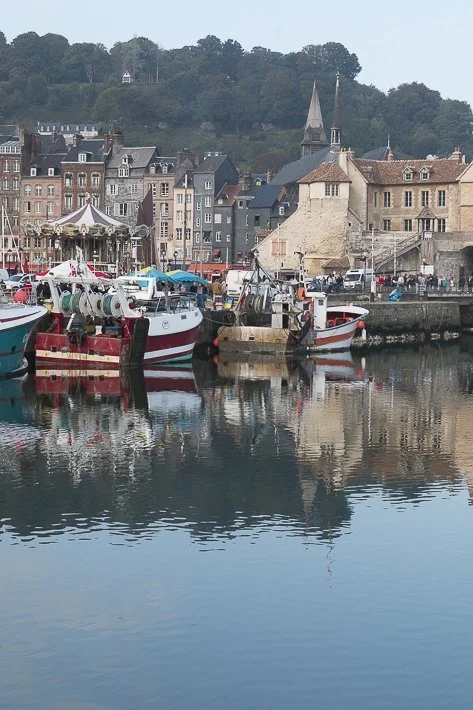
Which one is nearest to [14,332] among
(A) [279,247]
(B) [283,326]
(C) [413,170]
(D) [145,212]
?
(B) [283,326]

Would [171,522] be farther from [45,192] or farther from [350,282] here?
[45,192]

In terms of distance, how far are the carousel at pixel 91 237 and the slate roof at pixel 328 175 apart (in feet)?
76.4

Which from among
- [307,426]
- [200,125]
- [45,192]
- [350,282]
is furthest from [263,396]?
[200,125]

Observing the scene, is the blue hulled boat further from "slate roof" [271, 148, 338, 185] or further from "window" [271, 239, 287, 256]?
"slate roof" [271, 148, 338, 185]

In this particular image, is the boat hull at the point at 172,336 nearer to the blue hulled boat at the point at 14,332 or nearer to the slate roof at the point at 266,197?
the blue hulled boat at the point at 14,332

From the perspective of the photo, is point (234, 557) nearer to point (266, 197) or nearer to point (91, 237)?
point (91, 237)

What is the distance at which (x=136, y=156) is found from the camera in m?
103

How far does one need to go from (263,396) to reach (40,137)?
250ft

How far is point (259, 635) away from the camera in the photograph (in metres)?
18.2

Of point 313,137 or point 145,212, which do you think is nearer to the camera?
point 145,212

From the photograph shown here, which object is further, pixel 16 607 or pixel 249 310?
pixel 249 310

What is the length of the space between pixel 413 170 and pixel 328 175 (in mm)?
5365

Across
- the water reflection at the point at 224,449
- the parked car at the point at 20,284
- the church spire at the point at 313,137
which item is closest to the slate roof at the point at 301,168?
the church spire at the point at 313,137

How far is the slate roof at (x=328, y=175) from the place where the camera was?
3184 inches
